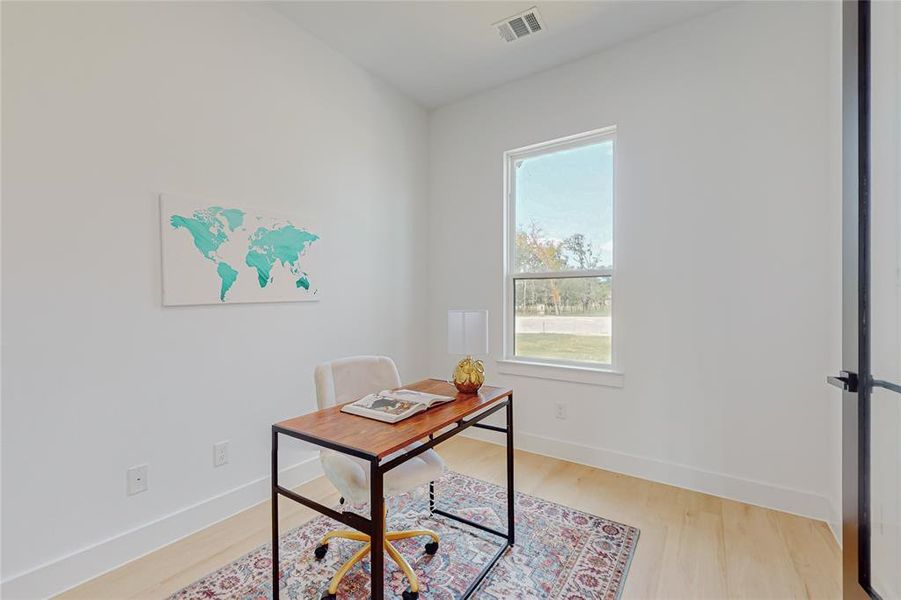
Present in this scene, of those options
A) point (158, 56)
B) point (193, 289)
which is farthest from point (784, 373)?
point (158, 56)

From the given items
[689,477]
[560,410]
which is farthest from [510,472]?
[689,477]

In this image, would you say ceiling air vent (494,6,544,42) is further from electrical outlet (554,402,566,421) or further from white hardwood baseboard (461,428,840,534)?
white hardwood baseboard (461,428,840,534)

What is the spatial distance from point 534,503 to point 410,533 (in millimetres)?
833

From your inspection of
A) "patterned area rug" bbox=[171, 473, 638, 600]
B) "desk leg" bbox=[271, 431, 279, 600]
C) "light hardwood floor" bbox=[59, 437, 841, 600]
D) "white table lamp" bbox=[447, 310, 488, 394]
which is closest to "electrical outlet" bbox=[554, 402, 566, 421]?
"light hardwood floor" bbox=[59, 437, 841, 600]

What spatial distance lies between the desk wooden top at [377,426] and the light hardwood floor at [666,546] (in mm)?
927

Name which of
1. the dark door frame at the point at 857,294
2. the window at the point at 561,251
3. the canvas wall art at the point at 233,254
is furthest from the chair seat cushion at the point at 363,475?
the window at the point at 561,251

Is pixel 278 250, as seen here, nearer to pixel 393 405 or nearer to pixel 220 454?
pixel 220 454

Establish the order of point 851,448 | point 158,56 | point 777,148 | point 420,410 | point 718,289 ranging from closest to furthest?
point 851,448 → point 420,410 → point 158,56 → point 777,148 → point 718,289

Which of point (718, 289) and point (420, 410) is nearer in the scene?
point (420, 410)

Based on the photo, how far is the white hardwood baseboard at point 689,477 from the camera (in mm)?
2117

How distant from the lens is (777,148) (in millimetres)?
2193

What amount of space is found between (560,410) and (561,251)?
1194 millimetres

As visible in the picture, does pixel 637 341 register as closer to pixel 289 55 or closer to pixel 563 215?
pixel 563 215

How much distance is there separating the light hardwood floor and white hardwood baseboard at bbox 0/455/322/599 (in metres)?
0.04
